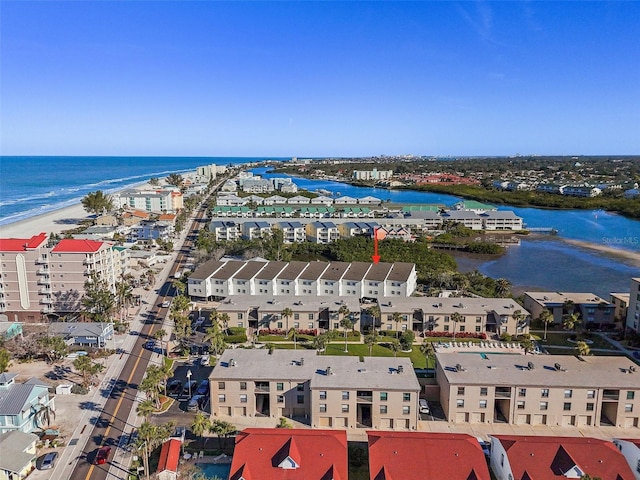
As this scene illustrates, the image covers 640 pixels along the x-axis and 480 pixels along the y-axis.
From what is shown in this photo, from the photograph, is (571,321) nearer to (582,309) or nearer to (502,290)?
(582,309)

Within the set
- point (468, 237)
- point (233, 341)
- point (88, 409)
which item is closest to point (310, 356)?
point (233, 341)

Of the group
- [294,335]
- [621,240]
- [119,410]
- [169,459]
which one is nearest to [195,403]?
[119,410]

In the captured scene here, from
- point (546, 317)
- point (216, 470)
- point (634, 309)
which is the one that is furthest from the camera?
point (634, 309)

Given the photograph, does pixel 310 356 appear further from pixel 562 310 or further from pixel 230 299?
pixel 562 310

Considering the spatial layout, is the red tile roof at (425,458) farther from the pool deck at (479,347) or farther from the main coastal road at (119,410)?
the pool deck at (479,347)

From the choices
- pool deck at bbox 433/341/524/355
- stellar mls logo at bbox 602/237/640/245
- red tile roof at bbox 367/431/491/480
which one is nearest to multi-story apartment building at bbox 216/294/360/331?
pool deck at bbox 433/341/524/355
